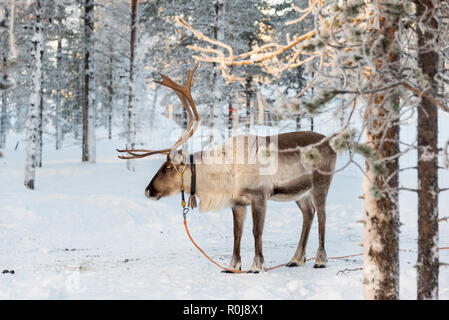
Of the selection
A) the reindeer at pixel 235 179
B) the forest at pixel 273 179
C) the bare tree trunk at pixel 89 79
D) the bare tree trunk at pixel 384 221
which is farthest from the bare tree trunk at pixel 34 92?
the bare tree trunk at pixel 384 221

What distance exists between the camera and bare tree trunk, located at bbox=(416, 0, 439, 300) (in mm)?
2926

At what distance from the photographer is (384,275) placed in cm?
315

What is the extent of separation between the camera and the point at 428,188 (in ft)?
9.62

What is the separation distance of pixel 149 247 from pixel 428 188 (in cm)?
569

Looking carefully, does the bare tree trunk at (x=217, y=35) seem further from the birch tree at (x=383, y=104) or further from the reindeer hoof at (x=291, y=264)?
the birch tree at (x=383, y=104)

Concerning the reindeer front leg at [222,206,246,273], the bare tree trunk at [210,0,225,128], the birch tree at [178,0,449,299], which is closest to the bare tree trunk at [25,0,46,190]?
the bare tree trunk at [210,0,225,128]

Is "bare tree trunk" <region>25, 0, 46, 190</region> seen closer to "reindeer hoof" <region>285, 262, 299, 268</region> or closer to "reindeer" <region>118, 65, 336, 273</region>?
"reindeer" <region>118, 65, 336, 273</region>

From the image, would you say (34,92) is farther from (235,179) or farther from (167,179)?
(235,179)

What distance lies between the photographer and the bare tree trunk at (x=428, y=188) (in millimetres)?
2926

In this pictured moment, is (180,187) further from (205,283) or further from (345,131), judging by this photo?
(345,131)

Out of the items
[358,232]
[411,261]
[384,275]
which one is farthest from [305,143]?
[358,232]

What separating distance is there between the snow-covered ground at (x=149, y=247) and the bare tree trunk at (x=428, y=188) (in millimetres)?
1014

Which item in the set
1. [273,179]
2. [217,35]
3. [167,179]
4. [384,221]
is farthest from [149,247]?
[217,35]
